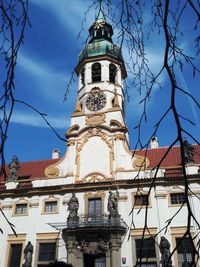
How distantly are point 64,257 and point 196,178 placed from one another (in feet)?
30.0

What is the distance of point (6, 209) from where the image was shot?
23.6 metres

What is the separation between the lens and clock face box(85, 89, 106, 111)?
2752cm

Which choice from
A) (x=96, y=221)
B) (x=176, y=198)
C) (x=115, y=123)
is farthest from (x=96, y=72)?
(x=96, y=221)

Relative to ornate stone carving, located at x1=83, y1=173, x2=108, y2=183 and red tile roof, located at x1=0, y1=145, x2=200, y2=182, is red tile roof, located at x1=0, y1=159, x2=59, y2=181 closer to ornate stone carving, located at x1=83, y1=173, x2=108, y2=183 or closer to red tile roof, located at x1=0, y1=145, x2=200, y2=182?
red tile roof, located at x1=0, y1=145, x2=200, y2=182

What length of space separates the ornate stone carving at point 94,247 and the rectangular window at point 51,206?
131 inches

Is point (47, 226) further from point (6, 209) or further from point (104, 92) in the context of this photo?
point (104, 92)

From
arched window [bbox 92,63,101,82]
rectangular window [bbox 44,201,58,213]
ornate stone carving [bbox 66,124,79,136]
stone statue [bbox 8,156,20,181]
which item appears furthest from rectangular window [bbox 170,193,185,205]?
arched window [bbox 92,63,101,82]

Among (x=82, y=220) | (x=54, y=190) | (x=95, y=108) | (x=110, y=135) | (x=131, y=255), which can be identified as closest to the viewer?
(x=131, y=255)

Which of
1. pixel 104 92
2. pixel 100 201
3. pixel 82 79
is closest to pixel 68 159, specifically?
pixel 100 201

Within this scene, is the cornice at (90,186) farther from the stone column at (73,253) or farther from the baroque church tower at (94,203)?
the stone column at (73,253)

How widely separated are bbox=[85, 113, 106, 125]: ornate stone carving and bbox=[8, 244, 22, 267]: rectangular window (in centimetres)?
974

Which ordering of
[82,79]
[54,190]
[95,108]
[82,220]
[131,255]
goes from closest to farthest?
[131,255] < [82,220] < [54,190] < [95,108] < [82,79]

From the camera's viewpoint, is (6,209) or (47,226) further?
(6,209)

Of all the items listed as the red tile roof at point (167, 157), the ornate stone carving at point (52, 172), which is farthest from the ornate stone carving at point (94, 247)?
the red tile roof at point (167, 157)
